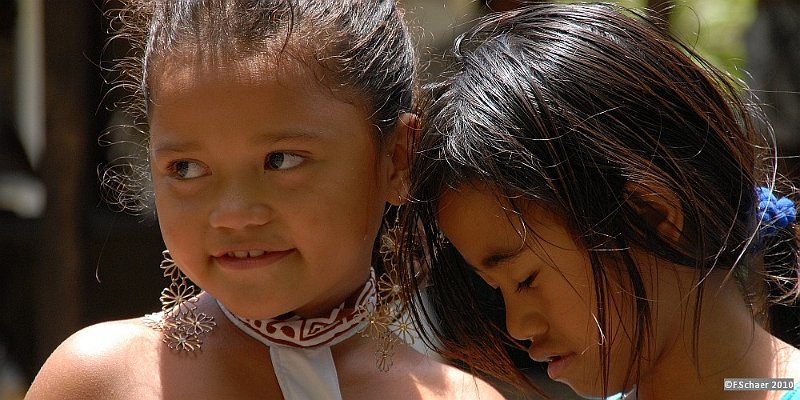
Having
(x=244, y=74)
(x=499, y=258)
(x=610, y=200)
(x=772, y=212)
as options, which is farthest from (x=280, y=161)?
(x=772, y=212)

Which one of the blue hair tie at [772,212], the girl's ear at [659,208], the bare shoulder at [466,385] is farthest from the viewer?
the bare shoulder at [466,385]

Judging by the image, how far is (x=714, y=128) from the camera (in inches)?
62.9

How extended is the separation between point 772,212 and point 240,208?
2.77 feet

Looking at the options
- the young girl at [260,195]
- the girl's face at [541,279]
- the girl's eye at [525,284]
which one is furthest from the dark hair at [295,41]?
the girl's eye at [525,284]

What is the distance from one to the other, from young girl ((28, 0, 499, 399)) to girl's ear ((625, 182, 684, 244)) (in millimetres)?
406

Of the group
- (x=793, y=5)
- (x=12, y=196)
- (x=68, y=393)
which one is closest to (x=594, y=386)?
(x=68, y=393)

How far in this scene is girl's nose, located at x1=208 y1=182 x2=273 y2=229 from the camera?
1.57m

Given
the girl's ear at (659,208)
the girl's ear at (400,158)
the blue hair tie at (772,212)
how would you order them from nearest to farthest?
the girl's ear at (659,208) < the blue hair tie at (772,212) < the girl's ear at (400,158)

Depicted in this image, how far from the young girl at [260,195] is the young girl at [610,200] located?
13 centimetres

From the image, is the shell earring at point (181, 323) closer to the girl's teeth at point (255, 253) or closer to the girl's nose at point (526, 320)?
the girl's teeth at point (255, 253)

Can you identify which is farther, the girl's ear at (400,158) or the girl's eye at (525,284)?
the girl's ear at (400,158)

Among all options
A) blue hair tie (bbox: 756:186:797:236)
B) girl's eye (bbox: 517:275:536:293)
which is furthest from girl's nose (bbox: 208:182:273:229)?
blue hair tie (bbox: 756:186:797:236)

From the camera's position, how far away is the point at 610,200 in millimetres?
1566

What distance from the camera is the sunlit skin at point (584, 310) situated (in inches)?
62.9
